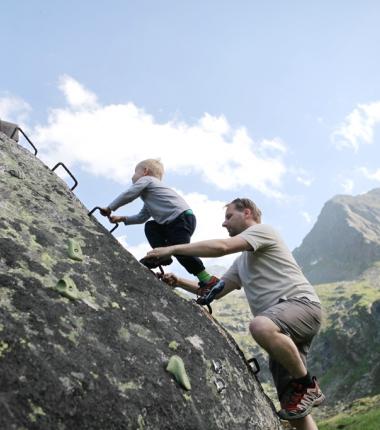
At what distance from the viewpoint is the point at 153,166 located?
984 cm

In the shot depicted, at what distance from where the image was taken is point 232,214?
7.83 m

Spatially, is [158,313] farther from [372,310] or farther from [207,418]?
[372,310]

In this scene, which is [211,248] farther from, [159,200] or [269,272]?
[159,200]

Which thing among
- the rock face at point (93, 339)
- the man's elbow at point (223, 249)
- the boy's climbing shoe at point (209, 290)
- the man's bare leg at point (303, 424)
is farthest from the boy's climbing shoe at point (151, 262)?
the man's bare leg at point (303, 424)

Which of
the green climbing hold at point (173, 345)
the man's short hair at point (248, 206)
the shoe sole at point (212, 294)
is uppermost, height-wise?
the man's short hair at point (248, 206)

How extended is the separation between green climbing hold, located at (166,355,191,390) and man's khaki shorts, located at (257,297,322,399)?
1833mm

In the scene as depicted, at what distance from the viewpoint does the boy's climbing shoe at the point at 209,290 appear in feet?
24.2

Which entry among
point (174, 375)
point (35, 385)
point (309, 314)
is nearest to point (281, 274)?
point (309, 314)

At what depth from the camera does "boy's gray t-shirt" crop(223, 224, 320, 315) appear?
693 cm

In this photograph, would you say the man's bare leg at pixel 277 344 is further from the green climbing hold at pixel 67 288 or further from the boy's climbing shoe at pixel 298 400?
the green climbing hold at pixel 67 288

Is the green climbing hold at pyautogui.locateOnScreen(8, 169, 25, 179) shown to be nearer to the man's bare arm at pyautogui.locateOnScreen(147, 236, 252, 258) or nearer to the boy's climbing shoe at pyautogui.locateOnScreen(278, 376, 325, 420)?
the man's bare arm at pyautogui.locateOnScreen(147, 236, 252, 258)

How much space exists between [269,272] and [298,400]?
184 cm

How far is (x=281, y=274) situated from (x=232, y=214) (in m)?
1.37

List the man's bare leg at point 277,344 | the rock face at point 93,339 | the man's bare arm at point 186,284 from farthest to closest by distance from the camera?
the man's bare arm at point 186,284 → the man's bare leg at point 277,344 → the rock face at point 93,339
